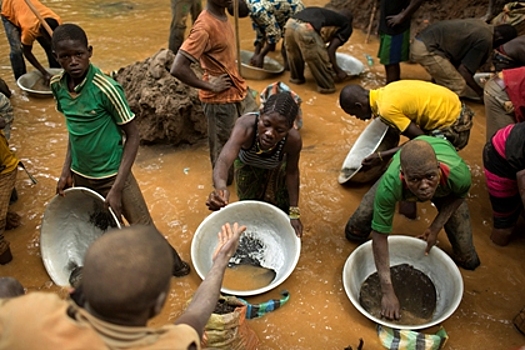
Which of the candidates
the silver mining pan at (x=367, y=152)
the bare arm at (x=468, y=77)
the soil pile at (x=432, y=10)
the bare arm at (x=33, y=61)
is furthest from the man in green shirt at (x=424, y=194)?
the bare arm at (x=33, y=61)

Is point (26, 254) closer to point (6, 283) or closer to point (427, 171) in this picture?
point (6, 283)

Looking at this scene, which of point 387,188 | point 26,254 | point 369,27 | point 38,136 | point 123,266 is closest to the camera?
point 123,266

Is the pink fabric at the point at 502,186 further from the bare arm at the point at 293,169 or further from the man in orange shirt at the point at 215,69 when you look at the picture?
the man in orange shirt at the point at 215,69

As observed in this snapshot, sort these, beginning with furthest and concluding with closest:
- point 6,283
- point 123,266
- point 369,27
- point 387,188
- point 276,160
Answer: point 369,27 → point 276,160 → point 387,188 → point 6,283 → point 123,266

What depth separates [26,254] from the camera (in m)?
3.13

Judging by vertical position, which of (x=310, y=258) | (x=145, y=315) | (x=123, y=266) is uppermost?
(x=123, y=266)

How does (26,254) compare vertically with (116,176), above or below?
below

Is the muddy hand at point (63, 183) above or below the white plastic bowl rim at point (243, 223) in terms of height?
above

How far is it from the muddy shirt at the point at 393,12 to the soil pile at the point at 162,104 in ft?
7.41

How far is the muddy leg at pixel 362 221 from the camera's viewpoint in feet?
10.4

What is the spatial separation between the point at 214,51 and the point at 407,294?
2.01 meters

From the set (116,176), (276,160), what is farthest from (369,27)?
(116,176)

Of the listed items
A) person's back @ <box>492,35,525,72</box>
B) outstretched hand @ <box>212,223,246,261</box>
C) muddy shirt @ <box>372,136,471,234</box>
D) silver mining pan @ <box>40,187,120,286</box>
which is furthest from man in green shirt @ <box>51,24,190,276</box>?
person's back @ <box>492,35,525,72</box>

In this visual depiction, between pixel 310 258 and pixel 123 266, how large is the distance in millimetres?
2222
